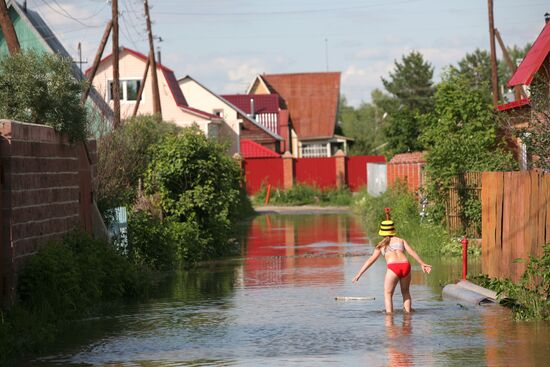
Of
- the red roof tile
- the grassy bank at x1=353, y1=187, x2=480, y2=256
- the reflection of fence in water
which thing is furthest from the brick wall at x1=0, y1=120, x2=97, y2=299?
the red roof tile

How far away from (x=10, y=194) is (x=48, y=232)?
7.05 feet

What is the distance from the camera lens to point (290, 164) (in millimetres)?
62500

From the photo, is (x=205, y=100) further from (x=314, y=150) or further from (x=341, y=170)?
(x=314, y=150)

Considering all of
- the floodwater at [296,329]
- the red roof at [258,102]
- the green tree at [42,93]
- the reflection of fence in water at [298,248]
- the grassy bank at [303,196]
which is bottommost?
the floodwater at [296,329]

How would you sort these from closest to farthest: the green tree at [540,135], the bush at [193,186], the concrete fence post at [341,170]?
the green tree at [540,135] < the bush at [193,186] < the concrete fence post at [341,170]

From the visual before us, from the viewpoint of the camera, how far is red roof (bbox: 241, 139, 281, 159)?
232ft

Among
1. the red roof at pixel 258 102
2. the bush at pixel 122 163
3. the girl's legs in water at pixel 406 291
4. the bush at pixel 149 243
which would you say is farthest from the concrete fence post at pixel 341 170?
the girl's legs in water at pixel 406 291

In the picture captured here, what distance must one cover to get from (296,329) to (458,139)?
1391 cm

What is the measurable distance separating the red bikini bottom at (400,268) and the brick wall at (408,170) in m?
19.5

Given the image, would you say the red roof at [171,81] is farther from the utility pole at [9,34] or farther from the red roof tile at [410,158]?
the utility pole at [9,34]

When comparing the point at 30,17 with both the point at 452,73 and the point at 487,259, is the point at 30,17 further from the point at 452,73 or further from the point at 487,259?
the point at 487,259

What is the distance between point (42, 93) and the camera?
17.1 meters

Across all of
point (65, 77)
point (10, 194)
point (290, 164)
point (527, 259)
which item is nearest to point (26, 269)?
point (10, 194)

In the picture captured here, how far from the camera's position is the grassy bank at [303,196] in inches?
2275
